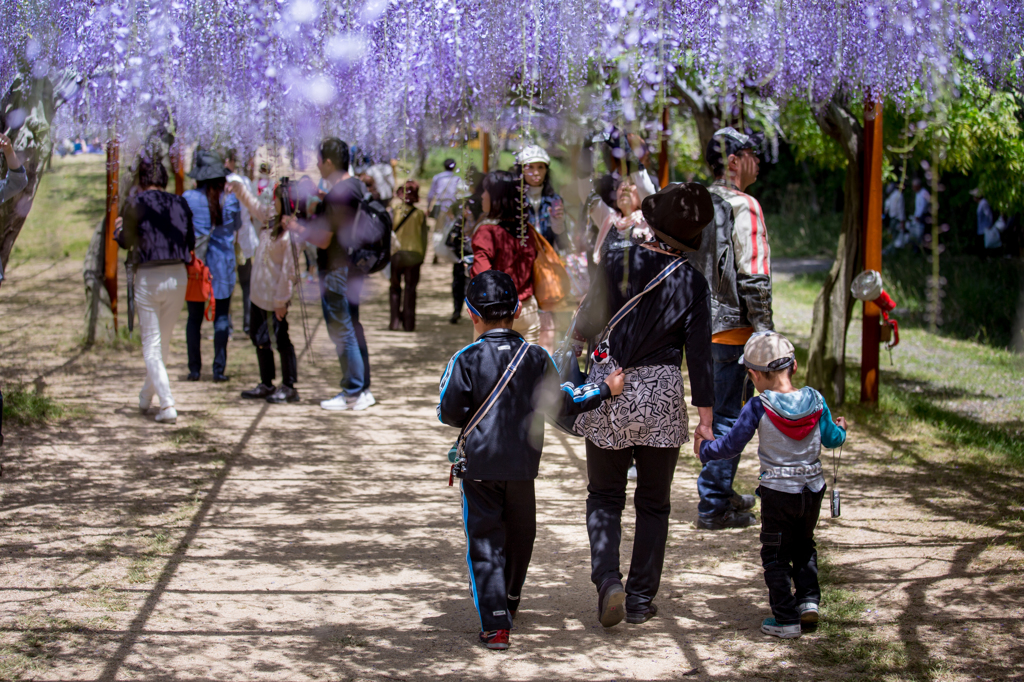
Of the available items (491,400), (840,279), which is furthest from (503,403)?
(840,279)

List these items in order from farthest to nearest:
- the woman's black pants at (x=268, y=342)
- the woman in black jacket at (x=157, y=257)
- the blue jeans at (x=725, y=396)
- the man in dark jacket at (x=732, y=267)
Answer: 1. the woman's black pants at (x=268, y=342)
2. the woman in black jacket at (x=157, y=257)
3. the blue jeans at (x=725, y=396)
4. the man in dark jacket at (x=732, y=267)

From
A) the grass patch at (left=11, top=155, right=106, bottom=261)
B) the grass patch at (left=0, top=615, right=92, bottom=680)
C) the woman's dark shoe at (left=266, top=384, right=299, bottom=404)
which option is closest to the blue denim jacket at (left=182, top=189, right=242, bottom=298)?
the woman's dark shoe at (left=266, top=384, right=299, bottom=404)

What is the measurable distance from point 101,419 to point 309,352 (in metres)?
2.86

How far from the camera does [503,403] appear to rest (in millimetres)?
3029

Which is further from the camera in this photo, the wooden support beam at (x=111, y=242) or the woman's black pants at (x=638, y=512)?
the wooden support beam at (x=111, y=242)

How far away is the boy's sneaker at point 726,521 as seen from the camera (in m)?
4.26

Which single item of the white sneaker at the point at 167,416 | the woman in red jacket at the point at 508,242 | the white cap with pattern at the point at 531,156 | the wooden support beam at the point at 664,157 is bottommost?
the white sneaker at the point at 167,416

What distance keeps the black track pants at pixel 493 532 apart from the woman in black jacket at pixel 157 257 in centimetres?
344

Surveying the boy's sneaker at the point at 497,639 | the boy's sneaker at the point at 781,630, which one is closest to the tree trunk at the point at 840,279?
the boy's sneaker at the point at 781,630

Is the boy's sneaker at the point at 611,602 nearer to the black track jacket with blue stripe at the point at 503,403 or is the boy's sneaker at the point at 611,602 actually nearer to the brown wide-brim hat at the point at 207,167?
the black track jacket with blue stripe at the point at 503,403

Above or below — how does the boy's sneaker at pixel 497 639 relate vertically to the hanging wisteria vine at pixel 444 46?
below

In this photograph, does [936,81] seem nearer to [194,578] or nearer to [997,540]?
[997,540]

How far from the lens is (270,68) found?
5.22 m

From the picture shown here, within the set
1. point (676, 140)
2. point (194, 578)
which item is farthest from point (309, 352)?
point (676, 140)
